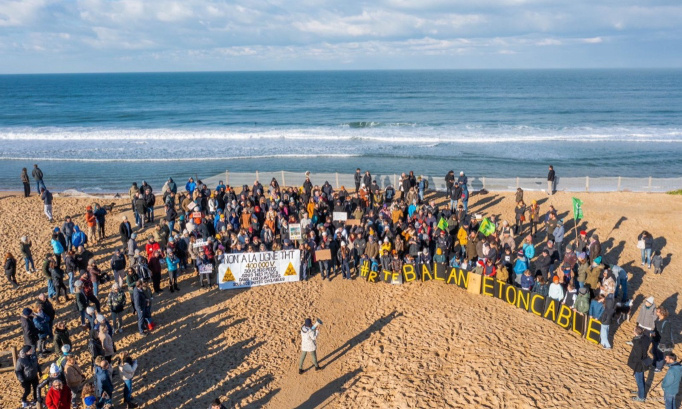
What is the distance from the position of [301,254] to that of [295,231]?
4.59ft

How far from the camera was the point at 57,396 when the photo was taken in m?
8.44

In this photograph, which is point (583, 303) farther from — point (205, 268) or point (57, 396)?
Answer: point (57, 396)

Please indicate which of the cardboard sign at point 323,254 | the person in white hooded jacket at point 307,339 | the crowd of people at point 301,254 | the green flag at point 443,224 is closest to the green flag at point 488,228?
the crowd of people at point 301,254

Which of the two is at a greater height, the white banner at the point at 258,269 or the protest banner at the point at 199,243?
the protest banner at the point at 199,243

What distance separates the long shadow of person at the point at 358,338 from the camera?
1193 centimetres

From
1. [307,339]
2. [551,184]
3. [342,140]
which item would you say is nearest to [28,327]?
[307,339]

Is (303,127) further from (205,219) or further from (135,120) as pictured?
(205,219)

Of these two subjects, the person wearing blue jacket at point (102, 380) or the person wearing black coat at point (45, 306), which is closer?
the person wearing blue jacket at point (102, 380)

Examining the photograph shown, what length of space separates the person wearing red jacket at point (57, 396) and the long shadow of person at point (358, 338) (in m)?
5.56

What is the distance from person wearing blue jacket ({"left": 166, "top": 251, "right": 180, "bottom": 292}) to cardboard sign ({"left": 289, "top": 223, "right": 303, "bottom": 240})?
392 centimetres

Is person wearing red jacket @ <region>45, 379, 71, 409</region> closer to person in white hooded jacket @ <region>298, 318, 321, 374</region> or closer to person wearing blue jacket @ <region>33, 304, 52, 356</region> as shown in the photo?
person wearing blue jacket @ <region>33, 304, 52, 356</region>

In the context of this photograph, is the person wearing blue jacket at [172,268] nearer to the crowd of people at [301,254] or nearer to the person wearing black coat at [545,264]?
the crowd of people at [301,254]

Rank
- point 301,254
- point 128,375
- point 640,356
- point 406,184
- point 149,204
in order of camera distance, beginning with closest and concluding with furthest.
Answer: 1. point 640,356
2. point 128,375
3. point 301,254
4. point 149,204
5. point 406,184

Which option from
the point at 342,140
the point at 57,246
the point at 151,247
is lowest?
the point at 57,246
